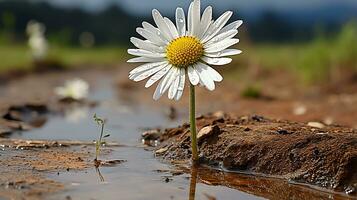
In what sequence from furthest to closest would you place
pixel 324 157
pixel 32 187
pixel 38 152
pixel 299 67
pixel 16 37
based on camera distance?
pixel 16 37, pixel 299 67, pixel 38 152, pixel 324 157, pixel 32 187

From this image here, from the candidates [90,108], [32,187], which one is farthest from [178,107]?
[32,187]

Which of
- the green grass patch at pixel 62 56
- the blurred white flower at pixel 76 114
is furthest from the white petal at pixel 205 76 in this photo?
the green grass patch at pixel 62 56

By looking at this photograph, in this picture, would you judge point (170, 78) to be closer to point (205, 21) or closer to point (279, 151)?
point (205, 21)

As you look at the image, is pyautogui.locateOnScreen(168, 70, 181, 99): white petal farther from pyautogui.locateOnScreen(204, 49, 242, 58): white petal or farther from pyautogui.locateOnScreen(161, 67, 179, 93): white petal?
pyautogui.locateOnScreen(204, 49, 242, 58): white petal

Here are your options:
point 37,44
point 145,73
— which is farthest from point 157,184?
point 37,44

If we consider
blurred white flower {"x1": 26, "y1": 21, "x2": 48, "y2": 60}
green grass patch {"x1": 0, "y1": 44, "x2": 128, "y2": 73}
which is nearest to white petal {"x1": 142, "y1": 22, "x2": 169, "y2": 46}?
green grass patch {"x1": 0, "y1": 44, "x2": 128, "y2": 73}

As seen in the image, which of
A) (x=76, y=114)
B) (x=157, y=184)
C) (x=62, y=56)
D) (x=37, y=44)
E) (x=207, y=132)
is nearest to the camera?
(x=157, y=184)

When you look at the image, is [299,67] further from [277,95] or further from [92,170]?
[92,170]
